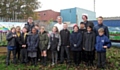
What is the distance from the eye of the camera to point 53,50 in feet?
22.3

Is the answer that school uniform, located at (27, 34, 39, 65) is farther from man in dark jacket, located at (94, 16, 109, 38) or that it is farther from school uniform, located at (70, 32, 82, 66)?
man in dark jacket, located at (94, 16, 109, 38)

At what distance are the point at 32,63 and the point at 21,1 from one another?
22.0 m

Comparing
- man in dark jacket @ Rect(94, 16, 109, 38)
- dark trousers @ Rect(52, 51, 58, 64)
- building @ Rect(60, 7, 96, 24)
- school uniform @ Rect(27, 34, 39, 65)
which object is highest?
building @ Rect(60, 7, 96, 24)

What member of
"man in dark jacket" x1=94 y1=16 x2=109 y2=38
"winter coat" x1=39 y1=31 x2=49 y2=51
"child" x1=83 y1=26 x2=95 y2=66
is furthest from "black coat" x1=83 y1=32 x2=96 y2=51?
"winter coat" x1=39 y1=31 x2=49 y2=51

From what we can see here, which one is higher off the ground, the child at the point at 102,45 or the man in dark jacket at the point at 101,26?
the man in dark jacket at the point at 101,26

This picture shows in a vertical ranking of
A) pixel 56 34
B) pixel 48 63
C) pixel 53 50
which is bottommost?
pixel 48 63

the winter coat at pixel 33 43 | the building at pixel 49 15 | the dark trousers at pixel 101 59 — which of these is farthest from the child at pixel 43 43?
the building at pixel 49 15

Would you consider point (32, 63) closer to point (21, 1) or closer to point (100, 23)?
point (100, 23)

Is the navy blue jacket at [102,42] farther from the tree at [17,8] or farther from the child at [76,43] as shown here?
the tree at [17,8]

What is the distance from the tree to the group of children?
2070 centimetres

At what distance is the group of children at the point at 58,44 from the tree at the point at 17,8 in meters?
20.7

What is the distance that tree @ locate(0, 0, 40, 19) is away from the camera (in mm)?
26547

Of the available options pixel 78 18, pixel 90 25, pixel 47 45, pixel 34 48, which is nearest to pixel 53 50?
pixel 47 45

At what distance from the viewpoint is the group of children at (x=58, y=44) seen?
20.4ft
